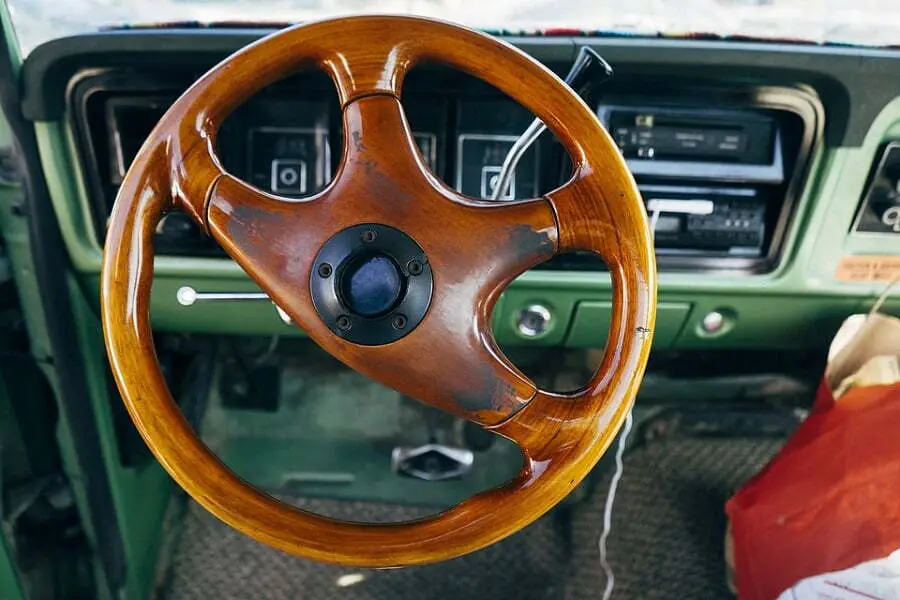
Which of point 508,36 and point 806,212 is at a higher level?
point 508,36

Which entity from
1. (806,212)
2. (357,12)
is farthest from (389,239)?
(806,212)

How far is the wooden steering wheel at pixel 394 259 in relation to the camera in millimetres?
709

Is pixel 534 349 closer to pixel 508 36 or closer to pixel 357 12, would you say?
pixel 508 36

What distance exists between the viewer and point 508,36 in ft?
3.49

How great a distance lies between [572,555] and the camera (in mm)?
1450

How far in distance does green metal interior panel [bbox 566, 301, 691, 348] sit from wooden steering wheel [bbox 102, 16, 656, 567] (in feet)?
1.62

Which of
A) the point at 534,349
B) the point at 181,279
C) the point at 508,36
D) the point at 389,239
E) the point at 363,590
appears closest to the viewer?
A: the point at 389,239

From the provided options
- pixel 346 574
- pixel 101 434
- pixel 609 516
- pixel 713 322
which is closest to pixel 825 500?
pixel 713 322

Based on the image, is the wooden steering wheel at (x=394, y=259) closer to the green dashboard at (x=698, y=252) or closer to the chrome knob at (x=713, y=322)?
the green dashboard at (x=698, y=252)

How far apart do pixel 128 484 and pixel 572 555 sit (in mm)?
798

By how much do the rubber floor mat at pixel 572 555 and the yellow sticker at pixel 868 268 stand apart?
16.9 inches

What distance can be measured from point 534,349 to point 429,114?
609 mm

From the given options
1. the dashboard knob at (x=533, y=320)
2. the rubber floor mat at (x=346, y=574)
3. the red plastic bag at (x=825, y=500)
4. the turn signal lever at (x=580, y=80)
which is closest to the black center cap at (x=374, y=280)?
the turn signal lever at (x=580, y=80)

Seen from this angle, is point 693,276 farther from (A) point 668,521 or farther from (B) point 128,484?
(B) point 128,484
